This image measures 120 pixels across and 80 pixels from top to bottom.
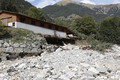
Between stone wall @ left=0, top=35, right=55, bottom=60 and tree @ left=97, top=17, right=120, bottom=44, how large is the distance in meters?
21.9

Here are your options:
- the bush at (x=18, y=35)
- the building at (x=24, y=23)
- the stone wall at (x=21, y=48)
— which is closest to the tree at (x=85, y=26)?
the building at (x=24, y=23)

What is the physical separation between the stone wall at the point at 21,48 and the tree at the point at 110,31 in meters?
21.9

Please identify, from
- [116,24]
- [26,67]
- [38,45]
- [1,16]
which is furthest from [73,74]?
[116,24]

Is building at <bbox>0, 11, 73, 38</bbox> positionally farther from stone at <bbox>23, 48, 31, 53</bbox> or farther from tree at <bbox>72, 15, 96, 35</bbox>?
tree at <bbox>72, 15, 96, 35</bbox>

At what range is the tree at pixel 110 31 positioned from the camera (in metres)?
34.5

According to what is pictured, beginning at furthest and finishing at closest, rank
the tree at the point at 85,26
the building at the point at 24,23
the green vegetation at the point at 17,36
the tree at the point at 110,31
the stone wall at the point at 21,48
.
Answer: the tree at the point at 85,26 → the tree at the point at 110,31 → the building at the point at 24,23 → the green vegetation at the point at 17,36 → the stone wall at the point at 21,48

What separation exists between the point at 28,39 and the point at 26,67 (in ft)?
30.1

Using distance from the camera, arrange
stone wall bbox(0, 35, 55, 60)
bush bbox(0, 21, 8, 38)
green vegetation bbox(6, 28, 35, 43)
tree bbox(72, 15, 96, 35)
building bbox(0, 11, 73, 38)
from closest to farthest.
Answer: stone wall bbox(0, 35, 55, 60)
bush bbox(0, 21, 8, 38)
green vegetation bbox(6, 28, 35, 43)
building bbox(0, 11, 73, 38)
tree bbox(72, 15, 96, 35)

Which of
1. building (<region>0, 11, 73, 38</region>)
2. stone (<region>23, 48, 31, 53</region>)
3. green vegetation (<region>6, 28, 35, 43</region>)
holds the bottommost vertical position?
stone (<region>23, 48, 31, 53</region>)

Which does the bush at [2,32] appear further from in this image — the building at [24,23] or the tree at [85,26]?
the tree at [85,26]

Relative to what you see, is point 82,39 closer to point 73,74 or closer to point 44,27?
point 44,27

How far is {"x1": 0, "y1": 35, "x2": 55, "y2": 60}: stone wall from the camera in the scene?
49.9 feet

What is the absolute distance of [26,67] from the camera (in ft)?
30.0

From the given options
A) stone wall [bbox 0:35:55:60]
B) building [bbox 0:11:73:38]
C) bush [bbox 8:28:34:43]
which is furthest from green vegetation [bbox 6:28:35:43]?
building [bbox 0:11:73:38]
